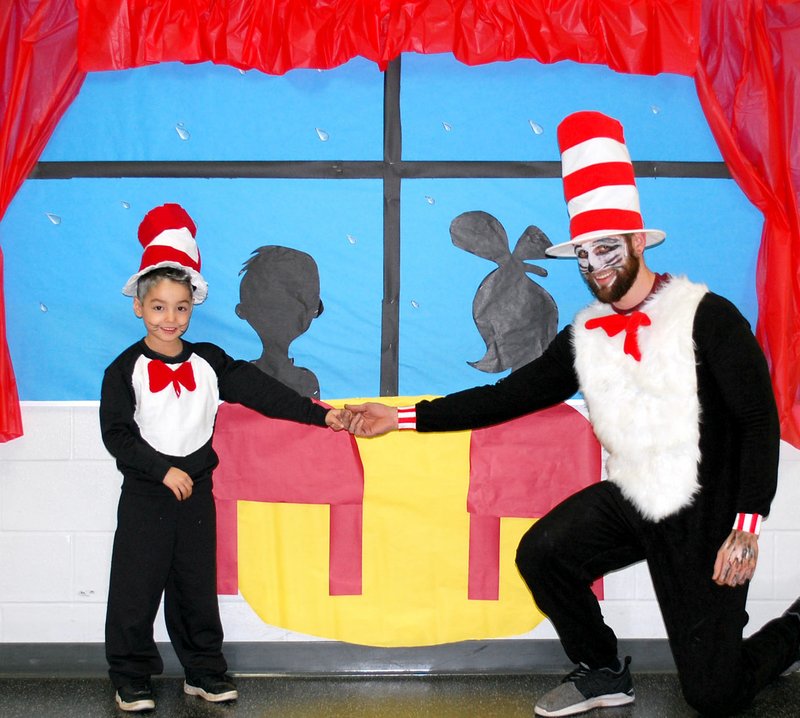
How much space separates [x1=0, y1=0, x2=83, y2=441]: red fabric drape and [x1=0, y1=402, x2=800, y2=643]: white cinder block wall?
179 mm

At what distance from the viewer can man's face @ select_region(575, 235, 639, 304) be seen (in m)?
2.35

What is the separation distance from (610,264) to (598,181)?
23 cm

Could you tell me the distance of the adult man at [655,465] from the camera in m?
2.22

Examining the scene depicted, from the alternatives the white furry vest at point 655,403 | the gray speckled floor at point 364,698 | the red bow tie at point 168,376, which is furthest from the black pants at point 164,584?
the white furry vest at point 655,403

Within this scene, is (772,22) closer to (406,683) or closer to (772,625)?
(772,625)

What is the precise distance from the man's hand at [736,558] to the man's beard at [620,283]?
2.26 ft

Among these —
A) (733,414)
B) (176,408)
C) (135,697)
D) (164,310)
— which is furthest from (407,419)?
(135,697)

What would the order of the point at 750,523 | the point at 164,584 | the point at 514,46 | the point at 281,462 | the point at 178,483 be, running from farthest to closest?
the point at 281,462 → the point at 514,46 → the point at 164,584 → the point at 178,483 → the point at 750,523

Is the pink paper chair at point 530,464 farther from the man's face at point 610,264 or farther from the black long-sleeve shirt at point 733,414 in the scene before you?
the man's face at point 610,264

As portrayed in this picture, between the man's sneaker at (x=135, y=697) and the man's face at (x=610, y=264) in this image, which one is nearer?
the man's face at (x=610, y=264)

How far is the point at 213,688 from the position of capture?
259cm

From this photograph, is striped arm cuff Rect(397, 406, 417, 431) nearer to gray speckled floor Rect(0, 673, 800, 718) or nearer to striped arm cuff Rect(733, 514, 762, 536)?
gray speckled floor Rect(0, 673, 800, 718)

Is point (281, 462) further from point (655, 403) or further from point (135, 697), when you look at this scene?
point (655, 403)

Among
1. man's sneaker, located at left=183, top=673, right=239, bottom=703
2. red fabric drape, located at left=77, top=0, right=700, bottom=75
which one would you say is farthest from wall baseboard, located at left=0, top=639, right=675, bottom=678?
red fabric drape, located at left=77, top=0, right=700, bottom=75
